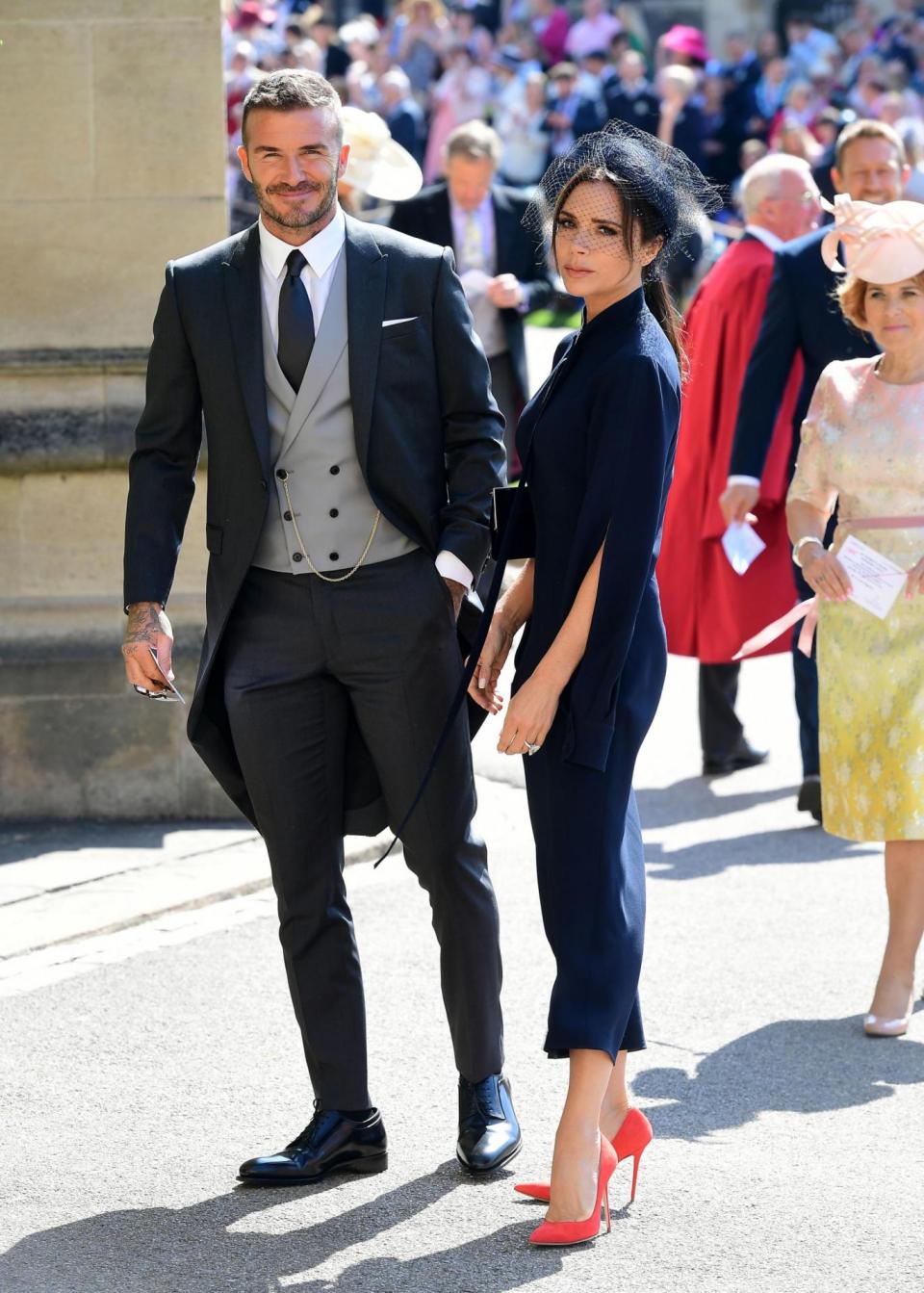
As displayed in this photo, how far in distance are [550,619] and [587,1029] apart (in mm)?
735

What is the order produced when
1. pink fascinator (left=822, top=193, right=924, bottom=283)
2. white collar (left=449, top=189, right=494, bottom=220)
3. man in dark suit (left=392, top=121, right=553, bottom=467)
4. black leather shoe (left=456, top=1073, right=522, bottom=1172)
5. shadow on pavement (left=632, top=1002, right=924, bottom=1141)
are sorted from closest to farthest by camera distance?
black leather shoe (left=456, top=1073, right=522, bottom=1172)
shadow on pavement (left=632, top=1002, right=924, bottom=1141)
pink fascinator (left=822, top=193, right=924, bottom=283)
man in dark suit (left=392, top=121, right=553, bottom=467)
white collar (left=449, top=189, right=494, bottom=220)

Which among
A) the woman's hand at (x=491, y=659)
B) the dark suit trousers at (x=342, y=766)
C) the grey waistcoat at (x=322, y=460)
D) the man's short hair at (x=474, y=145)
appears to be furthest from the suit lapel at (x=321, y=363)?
the man's short hair at (x=474, y=145)

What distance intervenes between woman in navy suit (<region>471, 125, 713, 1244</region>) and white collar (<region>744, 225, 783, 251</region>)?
3929 millimetres

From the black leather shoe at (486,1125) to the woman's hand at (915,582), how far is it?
1689 mm

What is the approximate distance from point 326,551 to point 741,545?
3.11 meters

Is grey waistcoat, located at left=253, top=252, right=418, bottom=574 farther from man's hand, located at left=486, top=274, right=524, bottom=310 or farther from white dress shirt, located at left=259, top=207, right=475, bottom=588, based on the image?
man's hand, located at left=486, top=274, right=524, bottom=310

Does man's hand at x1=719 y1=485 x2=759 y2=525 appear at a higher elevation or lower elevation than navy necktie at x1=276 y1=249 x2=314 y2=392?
lower

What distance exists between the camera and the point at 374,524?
4.29 meters

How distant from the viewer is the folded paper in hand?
7.07 metres

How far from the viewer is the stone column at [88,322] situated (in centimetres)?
705

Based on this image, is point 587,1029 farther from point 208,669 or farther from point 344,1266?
point 208,669

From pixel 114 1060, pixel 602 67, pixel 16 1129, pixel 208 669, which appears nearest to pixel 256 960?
pixel 114 1060

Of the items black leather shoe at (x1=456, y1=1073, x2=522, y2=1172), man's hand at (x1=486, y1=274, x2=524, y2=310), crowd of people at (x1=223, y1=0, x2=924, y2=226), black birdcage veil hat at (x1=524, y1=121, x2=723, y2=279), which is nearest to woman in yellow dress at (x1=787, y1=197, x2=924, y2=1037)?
black leather shoe at (x1=456, y1=1073, x2=522, y2=1172)

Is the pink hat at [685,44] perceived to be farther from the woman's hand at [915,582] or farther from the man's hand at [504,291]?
the woman's hand at [915,582]
